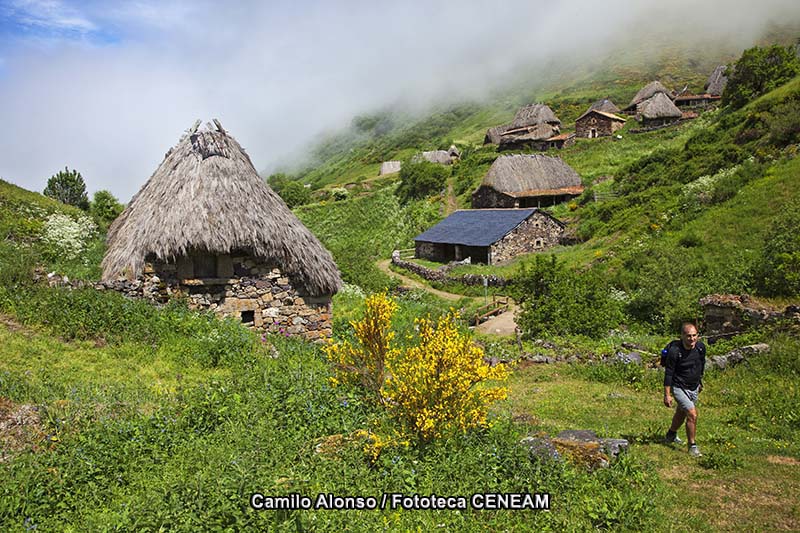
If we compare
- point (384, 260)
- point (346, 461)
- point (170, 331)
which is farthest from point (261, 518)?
point (384, 260)

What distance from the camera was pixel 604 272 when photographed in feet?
68.1

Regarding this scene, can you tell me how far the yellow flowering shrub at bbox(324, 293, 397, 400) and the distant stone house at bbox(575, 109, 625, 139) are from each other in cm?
5287

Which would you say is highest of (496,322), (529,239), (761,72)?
(761,72)

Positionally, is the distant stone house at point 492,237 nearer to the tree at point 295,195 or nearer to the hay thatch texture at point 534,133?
the tree at point 295,195

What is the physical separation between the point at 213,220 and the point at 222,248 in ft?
2.03

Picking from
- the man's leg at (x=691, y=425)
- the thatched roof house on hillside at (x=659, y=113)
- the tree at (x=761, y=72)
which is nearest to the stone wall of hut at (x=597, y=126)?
the thatched roof house on hillside at (x=659, y=113)

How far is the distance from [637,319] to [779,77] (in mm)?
27600

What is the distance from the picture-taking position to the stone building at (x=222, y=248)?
35.4 feet

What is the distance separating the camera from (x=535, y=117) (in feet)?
215

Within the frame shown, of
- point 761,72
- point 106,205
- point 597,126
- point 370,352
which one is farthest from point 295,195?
point 370,352

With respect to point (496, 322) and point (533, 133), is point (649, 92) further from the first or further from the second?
point (496, 322)

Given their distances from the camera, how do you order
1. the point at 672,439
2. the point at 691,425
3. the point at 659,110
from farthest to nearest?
1. the point at 659,110
2. the point at 672,439
3. the point at 691,425

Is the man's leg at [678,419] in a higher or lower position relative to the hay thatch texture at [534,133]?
lower

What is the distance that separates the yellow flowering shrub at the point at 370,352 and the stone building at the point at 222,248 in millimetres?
4717
